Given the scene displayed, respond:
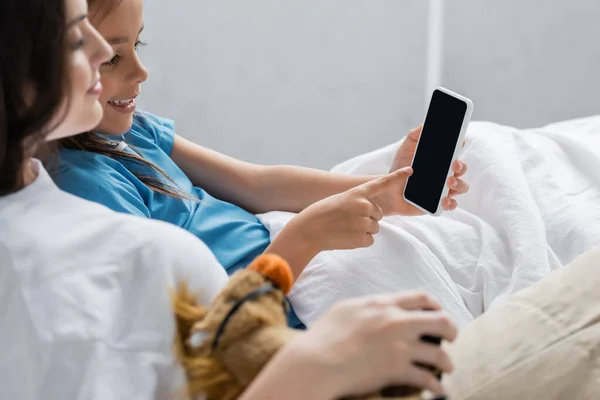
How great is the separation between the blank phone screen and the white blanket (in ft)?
0.20

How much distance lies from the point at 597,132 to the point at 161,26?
1.17m

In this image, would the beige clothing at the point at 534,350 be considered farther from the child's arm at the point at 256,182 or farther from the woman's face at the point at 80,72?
the child's arm at the point at 256,182

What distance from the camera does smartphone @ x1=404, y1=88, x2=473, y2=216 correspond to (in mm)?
1029

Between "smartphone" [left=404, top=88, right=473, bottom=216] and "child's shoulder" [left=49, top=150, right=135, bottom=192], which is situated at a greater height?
"smartphone" [left=404, top=88, right=473, bottom=216]

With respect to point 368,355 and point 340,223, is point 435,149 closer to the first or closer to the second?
point 340,223

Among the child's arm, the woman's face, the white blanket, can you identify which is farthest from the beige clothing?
the child's arm

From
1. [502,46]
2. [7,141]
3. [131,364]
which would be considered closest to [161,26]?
[502,46]

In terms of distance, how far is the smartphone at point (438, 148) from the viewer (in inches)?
40.5

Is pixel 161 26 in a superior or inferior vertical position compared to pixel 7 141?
inferior

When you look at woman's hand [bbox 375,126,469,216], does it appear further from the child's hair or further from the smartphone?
the child's hair

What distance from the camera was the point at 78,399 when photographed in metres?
0.65

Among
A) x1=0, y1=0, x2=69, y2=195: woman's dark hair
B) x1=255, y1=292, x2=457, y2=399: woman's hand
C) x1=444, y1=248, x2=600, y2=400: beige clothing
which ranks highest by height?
x1=0, y1=0, x2=69, y2=195: woman's dark hair

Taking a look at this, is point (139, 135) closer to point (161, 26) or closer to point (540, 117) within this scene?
point (161, 26)

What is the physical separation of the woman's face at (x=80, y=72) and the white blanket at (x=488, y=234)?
39cm
